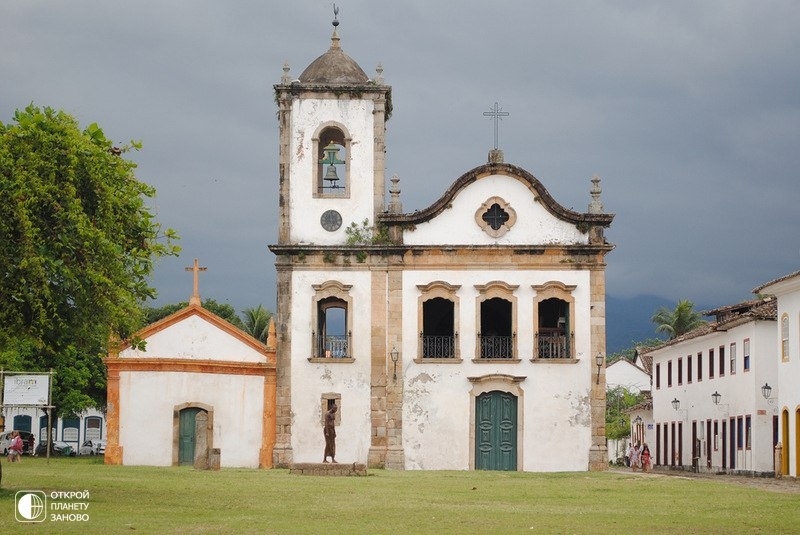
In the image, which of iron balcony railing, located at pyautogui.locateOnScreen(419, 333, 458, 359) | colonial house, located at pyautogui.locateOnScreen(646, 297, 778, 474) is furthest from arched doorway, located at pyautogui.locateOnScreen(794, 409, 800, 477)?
iron balcony railing, located at pyautogui.locateOnScreen(419, 333, 458, 359)

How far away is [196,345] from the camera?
1560 inches

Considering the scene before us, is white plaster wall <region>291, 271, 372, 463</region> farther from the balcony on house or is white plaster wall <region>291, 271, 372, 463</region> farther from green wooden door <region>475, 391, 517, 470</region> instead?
the balcony on house

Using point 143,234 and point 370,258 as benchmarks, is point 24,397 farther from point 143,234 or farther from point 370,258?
point 143,234

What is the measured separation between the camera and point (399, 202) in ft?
133

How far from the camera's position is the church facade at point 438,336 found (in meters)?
39.2

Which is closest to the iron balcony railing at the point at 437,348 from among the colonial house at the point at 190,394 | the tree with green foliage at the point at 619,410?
the colonial house at the point at 190,394

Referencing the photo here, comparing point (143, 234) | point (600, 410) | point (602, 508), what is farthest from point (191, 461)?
point (602, 508)

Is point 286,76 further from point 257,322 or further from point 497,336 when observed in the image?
point 257,322

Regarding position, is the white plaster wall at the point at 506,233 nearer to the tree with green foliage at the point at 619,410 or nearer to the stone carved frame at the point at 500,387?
the stone carved frame at the point at 500,387

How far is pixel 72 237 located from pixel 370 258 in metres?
19.2

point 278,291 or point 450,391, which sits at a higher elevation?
point 278,291

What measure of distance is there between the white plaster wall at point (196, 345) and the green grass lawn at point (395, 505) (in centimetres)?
843

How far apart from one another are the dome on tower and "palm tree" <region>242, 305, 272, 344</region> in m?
42.3

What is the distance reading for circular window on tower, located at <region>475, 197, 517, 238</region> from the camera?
39969mm
